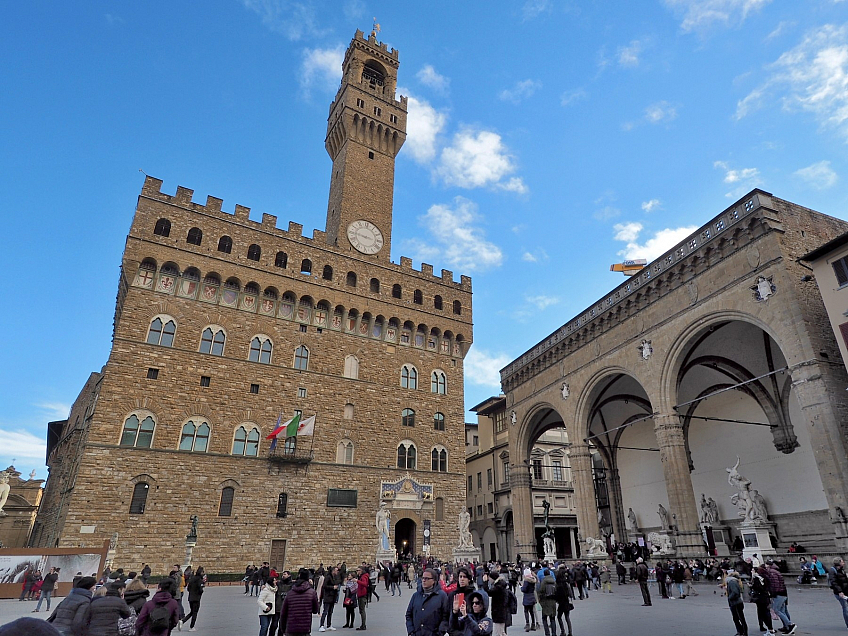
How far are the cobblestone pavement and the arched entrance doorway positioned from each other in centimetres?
1363

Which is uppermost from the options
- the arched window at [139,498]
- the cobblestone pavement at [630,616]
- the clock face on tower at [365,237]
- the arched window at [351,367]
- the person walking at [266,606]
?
the clock face on tower at [365,237]

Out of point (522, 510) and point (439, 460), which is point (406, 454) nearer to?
point (439, 460)

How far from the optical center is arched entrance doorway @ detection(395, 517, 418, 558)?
2966 cm

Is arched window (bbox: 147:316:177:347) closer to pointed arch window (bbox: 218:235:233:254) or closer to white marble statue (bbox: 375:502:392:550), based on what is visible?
pointed arch window (bbox: 218:235:233:254)

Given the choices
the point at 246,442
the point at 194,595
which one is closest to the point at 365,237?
the point at 246,442

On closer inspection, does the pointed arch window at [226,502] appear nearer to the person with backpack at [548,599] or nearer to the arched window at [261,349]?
the arched window at [261,349]

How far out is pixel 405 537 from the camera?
100 ft

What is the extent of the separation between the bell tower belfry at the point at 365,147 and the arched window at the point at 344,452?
12258 mm

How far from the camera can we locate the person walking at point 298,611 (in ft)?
21.1

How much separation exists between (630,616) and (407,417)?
2216 centimetres

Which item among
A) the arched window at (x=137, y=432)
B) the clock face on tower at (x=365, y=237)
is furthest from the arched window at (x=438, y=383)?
the arched window at (x=137, y=432)

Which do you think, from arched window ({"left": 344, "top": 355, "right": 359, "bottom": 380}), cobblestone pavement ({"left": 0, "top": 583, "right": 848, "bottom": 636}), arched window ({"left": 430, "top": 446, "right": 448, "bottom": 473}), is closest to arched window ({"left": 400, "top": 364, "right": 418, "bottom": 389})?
arched window ({"left": 344, "top": 355, "right": 359, "bottom": 380})

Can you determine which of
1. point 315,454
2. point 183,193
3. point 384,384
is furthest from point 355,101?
point 315,454

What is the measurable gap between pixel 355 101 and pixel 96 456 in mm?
28067
